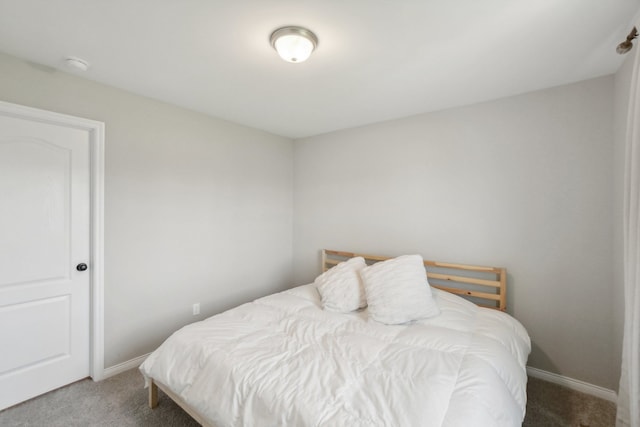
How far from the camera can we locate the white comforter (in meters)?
1.23

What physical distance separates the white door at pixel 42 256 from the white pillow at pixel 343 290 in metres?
1.98

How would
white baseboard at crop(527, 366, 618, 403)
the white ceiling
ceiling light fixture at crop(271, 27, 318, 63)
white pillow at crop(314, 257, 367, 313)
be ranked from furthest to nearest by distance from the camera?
1. white pillow at crop(314, 257, 367, 313)
2. white baseboard at crop(527, 366, 618, 403)
3. ceiling light fixture at crop(271, 27, 318, 63)
4. the white ceiling

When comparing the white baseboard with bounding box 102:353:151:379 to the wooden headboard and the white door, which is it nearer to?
the white door

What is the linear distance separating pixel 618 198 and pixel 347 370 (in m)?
2.25

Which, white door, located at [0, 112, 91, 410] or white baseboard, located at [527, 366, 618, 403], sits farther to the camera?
white baseboard, located at [527, 366, 618, 403]

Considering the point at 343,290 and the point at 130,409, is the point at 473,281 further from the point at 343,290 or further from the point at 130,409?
the point at 130,409

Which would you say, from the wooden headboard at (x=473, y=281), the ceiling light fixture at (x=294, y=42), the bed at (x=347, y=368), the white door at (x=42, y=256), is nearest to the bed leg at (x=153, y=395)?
the bed at (x=347, y=368)

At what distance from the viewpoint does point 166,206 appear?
2.69m

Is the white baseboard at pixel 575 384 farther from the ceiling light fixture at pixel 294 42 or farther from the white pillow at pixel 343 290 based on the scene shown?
the ceiling light fixture at pixel 294 42

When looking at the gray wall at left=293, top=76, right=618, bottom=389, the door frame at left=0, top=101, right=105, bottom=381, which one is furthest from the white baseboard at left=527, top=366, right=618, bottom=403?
the door frame at left=0, top=101, right=105, bottom=381

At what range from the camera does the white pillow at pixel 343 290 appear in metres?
2.39

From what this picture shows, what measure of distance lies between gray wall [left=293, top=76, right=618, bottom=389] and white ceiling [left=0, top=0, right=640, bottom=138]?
29 centimetres

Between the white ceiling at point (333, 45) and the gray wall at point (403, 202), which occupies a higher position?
the white ceiling at point (333, 45)

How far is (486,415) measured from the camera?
1217 mm
